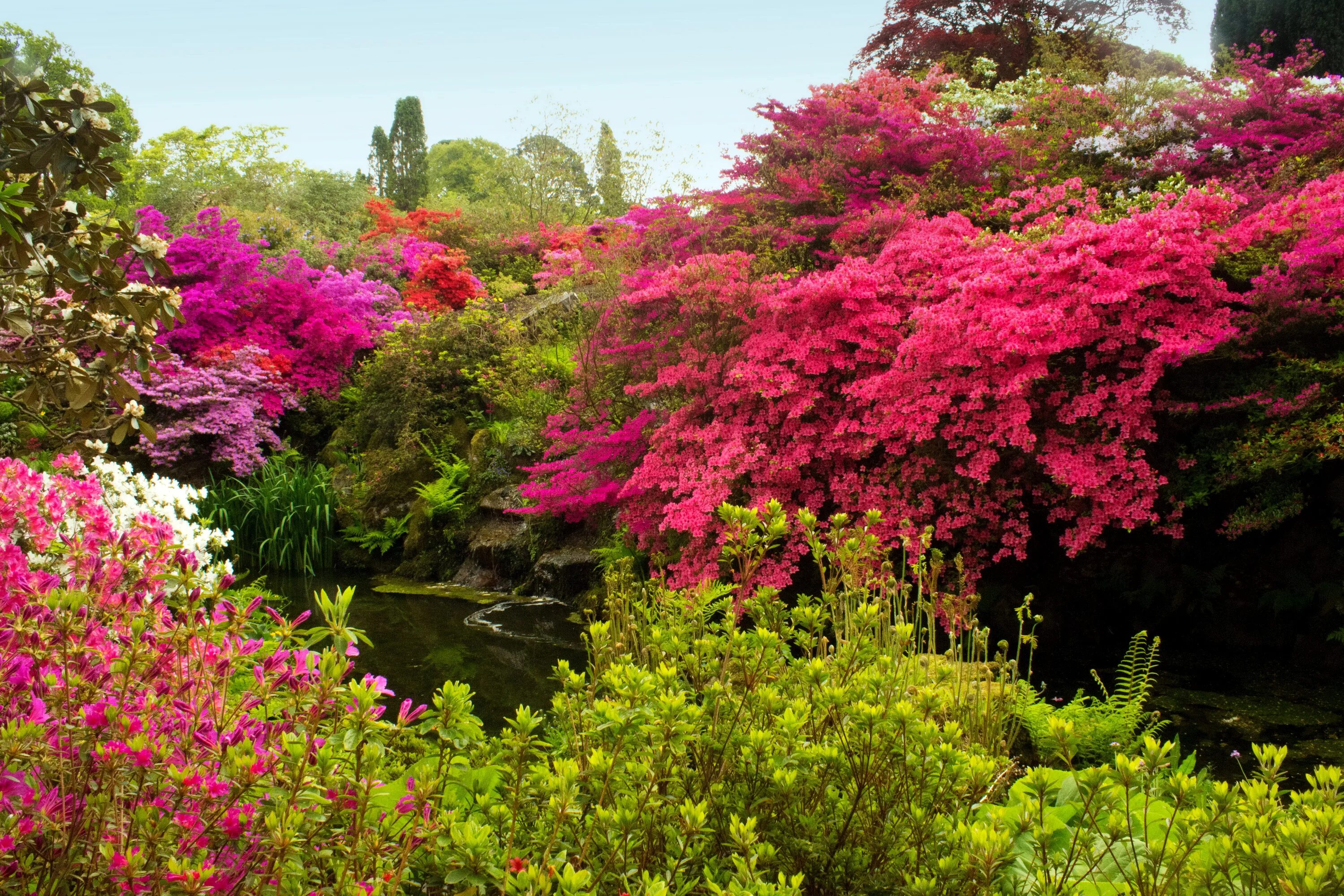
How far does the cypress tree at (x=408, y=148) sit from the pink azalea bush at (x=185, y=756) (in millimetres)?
36583

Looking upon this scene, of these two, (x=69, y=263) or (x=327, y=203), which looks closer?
(x=69, y=263)

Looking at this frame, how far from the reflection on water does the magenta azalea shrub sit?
2.47 m

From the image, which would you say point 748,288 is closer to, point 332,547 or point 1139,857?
point 1139,857

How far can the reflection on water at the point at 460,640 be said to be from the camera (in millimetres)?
5426

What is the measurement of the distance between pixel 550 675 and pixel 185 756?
169 inches

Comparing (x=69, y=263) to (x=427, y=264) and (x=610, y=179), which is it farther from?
(x=610, y=179)

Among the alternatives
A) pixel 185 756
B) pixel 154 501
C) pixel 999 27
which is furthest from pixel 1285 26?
pixel 185 756

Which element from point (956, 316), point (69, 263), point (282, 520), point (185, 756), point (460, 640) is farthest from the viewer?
point (282, 520)

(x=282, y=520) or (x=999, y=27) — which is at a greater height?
(x=999, y=27)

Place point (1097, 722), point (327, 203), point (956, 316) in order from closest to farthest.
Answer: point (1097, 722)
point (956, 316)
point (327, 203)

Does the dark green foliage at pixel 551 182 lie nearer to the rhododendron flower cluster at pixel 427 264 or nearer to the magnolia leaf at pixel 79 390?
the rhododendron flower cluster at pixel 427 264

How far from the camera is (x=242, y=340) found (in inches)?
430

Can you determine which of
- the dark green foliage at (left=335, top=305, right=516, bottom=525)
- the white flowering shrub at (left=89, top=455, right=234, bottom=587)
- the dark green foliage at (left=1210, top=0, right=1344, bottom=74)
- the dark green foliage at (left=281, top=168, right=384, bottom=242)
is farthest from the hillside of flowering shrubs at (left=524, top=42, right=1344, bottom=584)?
the dark green foliage at (left=281, top=168, right=384, bottom=242)

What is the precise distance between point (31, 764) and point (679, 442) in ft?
16.2
